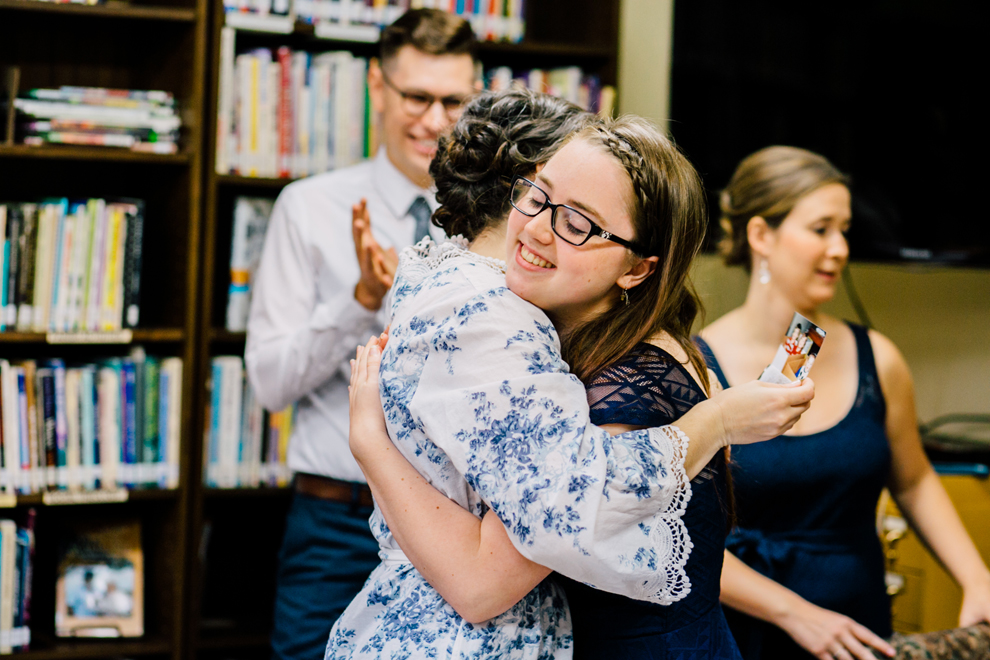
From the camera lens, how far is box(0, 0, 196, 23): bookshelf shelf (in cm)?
213

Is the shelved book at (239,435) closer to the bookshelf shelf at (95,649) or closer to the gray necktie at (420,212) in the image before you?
the bookshelf shelf at (95,649)

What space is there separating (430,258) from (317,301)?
0.96m

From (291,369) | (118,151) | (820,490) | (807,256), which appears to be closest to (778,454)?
(820,490)

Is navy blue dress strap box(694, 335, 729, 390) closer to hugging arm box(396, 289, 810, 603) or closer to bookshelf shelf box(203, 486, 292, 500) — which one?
hugging arm box(396, 289, 810, 603)

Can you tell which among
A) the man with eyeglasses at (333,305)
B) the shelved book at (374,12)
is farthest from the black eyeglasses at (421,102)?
the shelved book at (374,12)

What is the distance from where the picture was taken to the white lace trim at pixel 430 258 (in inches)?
45.4

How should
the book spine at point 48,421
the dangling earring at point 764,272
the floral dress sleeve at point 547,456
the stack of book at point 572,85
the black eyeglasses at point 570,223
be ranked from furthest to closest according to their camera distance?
1. the stack of book at point 572,85
2. the book spine at point 48,421
3. the dangling earring at point 764,272
4. the black eyeglasses at point 570,223
5. the floral dress sleeve at point 547,456

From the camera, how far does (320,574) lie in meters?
1.94

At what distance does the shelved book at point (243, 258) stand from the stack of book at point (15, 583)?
2.16 ft

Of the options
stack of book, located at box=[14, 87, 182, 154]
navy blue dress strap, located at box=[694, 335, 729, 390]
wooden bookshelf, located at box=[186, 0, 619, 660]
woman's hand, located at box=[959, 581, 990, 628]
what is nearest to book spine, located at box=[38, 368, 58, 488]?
wooden bookshelf, located at box=[186, 0, 619, 660]

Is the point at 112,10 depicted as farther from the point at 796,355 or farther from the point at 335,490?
the point at 796,355

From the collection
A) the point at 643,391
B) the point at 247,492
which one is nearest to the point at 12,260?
the point at 247,492

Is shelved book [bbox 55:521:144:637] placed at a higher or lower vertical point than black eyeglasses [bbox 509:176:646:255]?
lower

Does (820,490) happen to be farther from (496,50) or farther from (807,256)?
(496,50)
